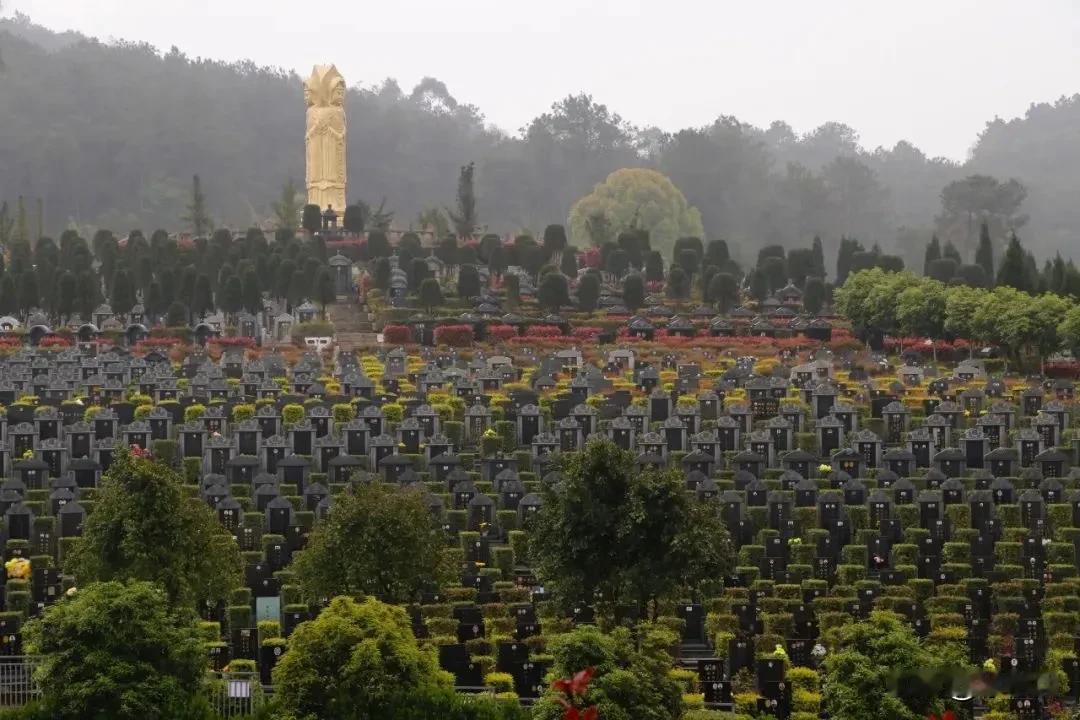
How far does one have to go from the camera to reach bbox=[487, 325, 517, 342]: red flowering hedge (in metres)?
69.8

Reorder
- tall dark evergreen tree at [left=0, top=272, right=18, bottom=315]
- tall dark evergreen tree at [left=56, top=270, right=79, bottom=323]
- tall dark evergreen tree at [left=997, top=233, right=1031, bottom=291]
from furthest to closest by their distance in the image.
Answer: tall dark evergreen tree at [left=0, top=272, right=18, bottom=315], tall dark evergreen tree at [left=997, top=233, right=1031, bottom=291], tall dark evergreen tree at [left=56, top=270, right=79, bottom=323]

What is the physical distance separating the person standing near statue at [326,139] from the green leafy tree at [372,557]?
52542mm

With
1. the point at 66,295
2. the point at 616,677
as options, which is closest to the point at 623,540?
the point at 616,677

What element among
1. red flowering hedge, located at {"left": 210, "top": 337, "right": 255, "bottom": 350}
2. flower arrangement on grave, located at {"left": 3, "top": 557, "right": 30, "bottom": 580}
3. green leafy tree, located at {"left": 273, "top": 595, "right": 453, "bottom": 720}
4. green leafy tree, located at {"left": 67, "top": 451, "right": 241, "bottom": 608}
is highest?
red flowering hedge, located at {"left": 210, "top": 337, "right": 255, "bottom": 350}

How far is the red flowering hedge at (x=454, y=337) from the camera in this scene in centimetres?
6875

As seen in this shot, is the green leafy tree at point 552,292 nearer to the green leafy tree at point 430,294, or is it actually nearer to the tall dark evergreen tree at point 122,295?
the green leafy tree at point 430,294

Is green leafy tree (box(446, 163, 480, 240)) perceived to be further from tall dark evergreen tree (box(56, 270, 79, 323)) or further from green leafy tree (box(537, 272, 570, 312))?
tall dark evergreen tree (box(56, 270, 79, 323))

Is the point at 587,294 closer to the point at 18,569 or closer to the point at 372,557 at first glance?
the point at 18,569

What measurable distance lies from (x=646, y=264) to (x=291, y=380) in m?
27.8

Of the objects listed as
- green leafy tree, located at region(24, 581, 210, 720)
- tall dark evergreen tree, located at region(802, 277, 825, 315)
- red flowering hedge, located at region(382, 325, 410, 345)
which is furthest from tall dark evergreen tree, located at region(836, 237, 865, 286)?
green leafy tree, located at region(24, 581, 210, 720)

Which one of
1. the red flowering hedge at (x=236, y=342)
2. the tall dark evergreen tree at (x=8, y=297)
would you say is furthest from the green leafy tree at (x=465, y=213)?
the red flowering hedge at (x=236, y=342)

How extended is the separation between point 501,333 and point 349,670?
3614 cm

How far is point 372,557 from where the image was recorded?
40438 millimetres

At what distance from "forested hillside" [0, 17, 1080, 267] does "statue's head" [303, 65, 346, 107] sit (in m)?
21.8
